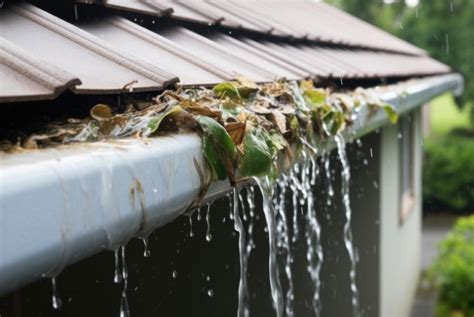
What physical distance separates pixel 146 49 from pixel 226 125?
587mm

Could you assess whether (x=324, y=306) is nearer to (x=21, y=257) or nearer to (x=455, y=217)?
(x=21, y=257)

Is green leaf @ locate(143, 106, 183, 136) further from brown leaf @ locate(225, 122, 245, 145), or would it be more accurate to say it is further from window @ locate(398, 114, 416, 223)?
window @ locate(398, 114, 416, 223)

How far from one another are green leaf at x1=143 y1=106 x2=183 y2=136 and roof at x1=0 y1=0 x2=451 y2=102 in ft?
0.43

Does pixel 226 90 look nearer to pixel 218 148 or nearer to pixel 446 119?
pixel 218 148

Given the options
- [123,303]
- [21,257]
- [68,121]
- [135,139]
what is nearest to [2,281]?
[21,257]

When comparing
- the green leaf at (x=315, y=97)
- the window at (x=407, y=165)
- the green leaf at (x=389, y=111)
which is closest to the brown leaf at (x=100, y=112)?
the green leaf at (x=315, y=97)

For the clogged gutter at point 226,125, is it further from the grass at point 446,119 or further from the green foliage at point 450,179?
the grass at point 446,119

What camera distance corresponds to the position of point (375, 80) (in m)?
4.50

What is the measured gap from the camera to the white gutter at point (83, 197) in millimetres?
863

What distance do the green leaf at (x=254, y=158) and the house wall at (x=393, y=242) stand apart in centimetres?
531

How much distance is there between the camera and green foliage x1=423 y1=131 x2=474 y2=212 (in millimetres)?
17438

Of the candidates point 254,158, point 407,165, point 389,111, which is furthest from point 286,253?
point 407,165

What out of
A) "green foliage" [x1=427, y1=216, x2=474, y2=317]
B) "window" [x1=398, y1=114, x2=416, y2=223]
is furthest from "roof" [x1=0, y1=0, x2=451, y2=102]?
"window" [x1=398, y1=114, x2=416, y2=223]

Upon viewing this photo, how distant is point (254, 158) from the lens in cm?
159
